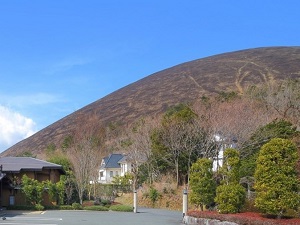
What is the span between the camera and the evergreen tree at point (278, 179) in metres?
15.0

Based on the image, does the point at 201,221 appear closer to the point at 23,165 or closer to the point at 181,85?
the point at 23,165

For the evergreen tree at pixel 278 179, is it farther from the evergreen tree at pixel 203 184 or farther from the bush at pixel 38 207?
the bush at pixel 38 207

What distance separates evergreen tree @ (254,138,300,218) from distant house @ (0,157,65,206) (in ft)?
Answer: 55.6

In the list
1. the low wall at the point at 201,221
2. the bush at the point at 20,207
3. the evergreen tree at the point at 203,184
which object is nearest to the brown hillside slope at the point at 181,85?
the bush at the point at 20,207

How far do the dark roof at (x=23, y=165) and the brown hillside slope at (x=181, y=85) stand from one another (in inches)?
1950

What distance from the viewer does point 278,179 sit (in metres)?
15.2

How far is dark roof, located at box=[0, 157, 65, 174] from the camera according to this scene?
101ft

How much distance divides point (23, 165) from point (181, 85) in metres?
74.8

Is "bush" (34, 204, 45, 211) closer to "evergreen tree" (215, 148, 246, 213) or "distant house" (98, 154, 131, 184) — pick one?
"evergreen tree" (215, 148, 246, 213)

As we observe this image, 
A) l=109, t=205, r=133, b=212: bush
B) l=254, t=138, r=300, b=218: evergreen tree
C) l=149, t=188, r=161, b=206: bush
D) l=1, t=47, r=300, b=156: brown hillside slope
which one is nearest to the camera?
l=254, t=138, r=300, b=218: evergreen tree

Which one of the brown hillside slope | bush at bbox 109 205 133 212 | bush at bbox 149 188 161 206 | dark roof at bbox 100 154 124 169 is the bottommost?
bush at bbox 109 205 133 212

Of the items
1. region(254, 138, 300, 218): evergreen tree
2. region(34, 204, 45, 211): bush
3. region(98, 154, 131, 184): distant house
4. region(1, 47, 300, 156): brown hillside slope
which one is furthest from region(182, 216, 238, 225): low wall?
region(1, 47, 300, 156): brown hillside slope

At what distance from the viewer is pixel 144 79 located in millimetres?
125438

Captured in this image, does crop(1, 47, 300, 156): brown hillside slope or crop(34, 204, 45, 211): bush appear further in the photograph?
crop(1, 47, 300, 156): brown hillside slope
